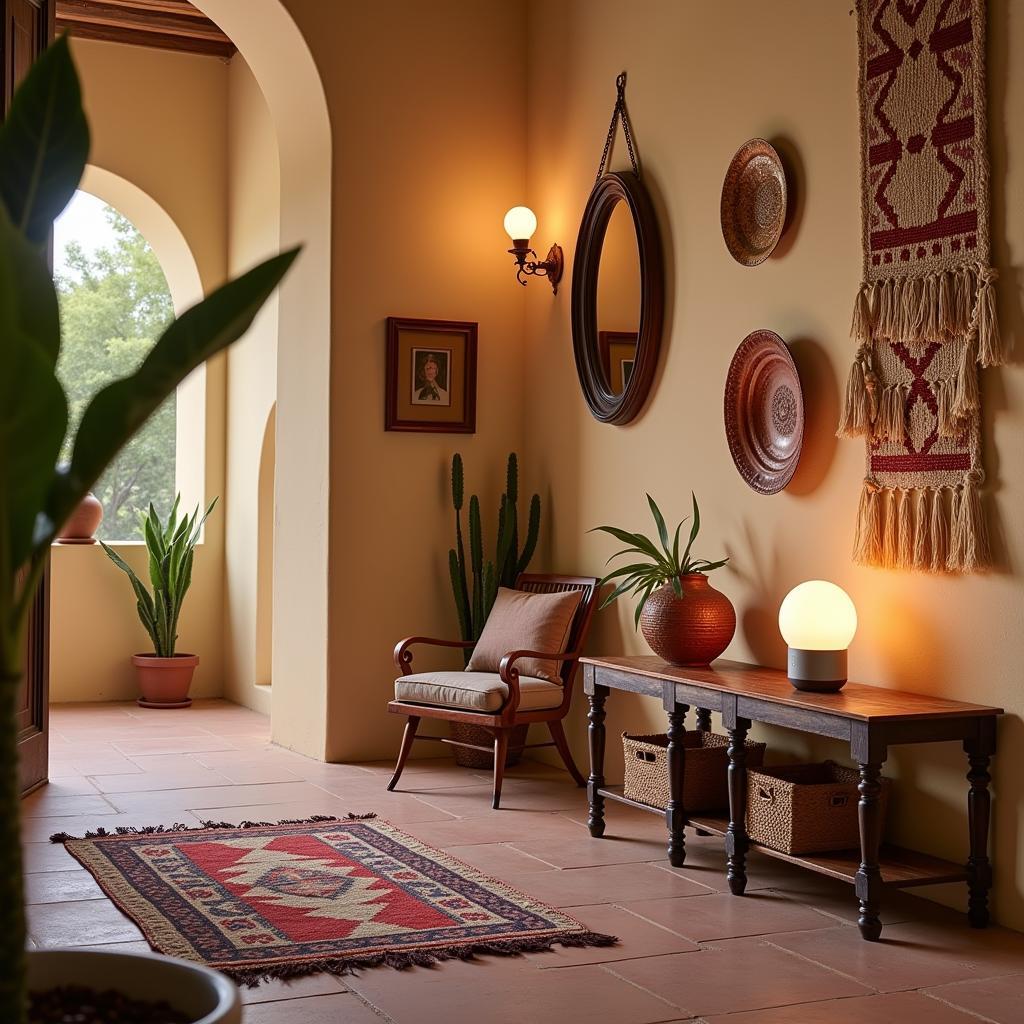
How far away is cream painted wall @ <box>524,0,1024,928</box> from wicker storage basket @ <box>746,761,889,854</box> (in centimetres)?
25

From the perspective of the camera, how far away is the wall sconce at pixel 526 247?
6.06 metres

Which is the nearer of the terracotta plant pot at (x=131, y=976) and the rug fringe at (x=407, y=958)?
the terracotta plant pot at (x=131, y=976)

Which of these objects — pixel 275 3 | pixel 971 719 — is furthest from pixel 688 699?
pixel 275 3

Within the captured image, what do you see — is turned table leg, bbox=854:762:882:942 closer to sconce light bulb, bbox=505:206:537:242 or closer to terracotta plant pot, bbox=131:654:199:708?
sconce light bulb, bbox=505:206:537:242

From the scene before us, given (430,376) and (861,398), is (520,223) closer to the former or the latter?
(430,376)

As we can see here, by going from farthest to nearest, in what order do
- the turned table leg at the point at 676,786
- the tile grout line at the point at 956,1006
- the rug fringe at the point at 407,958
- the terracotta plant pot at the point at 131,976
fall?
the turned table leg at the point at 676,786
the rug fringe at the point at 407,958
the tile grout line at the point at 956,1006
the terracotta plant pot at the point at 131,976

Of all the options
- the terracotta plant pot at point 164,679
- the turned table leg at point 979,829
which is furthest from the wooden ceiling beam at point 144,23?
the turned table leg at point 979,829

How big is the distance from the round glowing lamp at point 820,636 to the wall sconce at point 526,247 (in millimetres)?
2618

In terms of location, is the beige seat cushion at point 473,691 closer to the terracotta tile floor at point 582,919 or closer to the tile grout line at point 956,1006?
the terracotta tile floor at point 582,919

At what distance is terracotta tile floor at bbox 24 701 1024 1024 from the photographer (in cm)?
295

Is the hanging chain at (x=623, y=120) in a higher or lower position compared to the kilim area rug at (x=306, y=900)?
higher

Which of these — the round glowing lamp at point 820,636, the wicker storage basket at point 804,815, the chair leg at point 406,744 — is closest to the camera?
the wicker storage basket at point 804,815

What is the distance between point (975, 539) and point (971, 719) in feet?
1.58

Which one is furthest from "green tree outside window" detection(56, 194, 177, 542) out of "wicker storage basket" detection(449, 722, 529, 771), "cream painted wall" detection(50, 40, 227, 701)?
"wicker storage basket" detection(449, 722, 529, 771)
